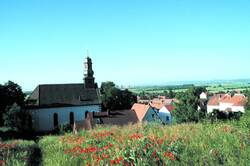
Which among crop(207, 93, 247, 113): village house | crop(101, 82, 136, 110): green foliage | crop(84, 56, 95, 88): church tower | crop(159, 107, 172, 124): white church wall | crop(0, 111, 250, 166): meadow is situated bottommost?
crop(159, 107, 172, 124): white church wall

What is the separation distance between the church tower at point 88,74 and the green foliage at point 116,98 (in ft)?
29.8

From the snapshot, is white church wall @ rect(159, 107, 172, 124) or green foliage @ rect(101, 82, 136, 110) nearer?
green foliage @ rect(101, 82, 136, 110)

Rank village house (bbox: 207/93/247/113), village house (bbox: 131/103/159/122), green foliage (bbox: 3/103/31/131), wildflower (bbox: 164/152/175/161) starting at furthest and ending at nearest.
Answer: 1. village house (bbox: 207/93/247/113)
2. village house (bbox: 131/103/159/122)
3. green foliage (bbox: 3/103/31/131)
4. wildflower (bbox: 164/152/175/161)

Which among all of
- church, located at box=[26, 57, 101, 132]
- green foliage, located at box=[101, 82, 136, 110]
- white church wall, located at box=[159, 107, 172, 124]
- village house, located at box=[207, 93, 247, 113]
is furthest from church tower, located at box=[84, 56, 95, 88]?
village house, located at box=[207, 93, 247, 113]

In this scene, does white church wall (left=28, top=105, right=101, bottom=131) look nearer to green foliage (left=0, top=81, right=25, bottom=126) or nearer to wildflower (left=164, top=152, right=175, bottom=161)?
green foliage (left=0, top=81, right=25, bottom=126)

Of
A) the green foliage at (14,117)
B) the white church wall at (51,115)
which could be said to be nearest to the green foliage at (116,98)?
the white church wall at (51,115)

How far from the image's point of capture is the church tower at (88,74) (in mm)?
60844

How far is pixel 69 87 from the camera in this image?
60.9 meters

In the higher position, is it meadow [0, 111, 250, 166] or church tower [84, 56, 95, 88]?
church tower [84, 56, 95, 88]

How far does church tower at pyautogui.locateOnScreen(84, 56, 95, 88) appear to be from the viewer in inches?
2395

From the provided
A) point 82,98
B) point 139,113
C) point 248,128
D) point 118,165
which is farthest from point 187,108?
point 118,165

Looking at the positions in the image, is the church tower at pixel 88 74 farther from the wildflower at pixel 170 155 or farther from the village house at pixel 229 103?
the wildflower at pixel 170 155

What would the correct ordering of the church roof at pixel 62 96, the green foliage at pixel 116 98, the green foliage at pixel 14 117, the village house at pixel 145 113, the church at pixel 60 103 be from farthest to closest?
the green foliage at pixel 116 98 < the church roof at pixel 62 96 < the church at pixel 60 103 < the village house at pixel 145 113 < the green foliage at pixel 14 117

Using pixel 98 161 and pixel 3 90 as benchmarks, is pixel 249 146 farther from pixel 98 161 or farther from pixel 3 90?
pixel 3 90
